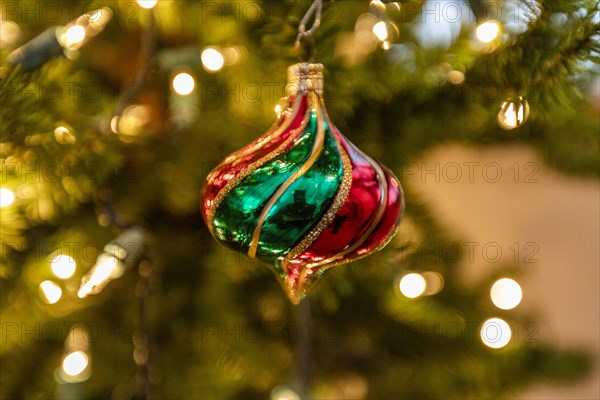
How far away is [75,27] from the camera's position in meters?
0.39

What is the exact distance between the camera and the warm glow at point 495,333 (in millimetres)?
593

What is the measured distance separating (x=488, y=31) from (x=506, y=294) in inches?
13.5


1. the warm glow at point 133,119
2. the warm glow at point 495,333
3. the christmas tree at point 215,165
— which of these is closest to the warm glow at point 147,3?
the christmas tree at point 215,165

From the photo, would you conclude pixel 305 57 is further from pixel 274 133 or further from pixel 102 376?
pixel 102 376

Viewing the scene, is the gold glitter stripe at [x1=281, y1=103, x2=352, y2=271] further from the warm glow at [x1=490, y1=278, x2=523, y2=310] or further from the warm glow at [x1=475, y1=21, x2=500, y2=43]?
the warm glow at [x1=490, y1=278, x2=523, y2=310]

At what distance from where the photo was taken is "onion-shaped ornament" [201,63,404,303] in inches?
12.1

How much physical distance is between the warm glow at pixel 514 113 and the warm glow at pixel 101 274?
0.27m

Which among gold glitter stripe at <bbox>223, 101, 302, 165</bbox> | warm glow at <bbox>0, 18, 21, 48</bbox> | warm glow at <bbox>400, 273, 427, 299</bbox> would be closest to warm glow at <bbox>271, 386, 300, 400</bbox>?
warm glow at <bbox>400, 273, 427, 299</bbox>

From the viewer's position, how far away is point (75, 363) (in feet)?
1.62

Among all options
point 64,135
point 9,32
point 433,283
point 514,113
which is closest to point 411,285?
point 433,283

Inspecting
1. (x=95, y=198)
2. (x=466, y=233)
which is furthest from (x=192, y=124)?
(x=466, y=233)

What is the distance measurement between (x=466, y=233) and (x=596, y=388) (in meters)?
0.36

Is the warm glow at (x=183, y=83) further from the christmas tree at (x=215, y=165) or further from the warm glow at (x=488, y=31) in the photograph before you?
the warm glow at (x=488, y=31)

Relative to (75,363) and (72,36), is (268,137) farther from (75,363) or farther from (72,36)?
(75,363)
